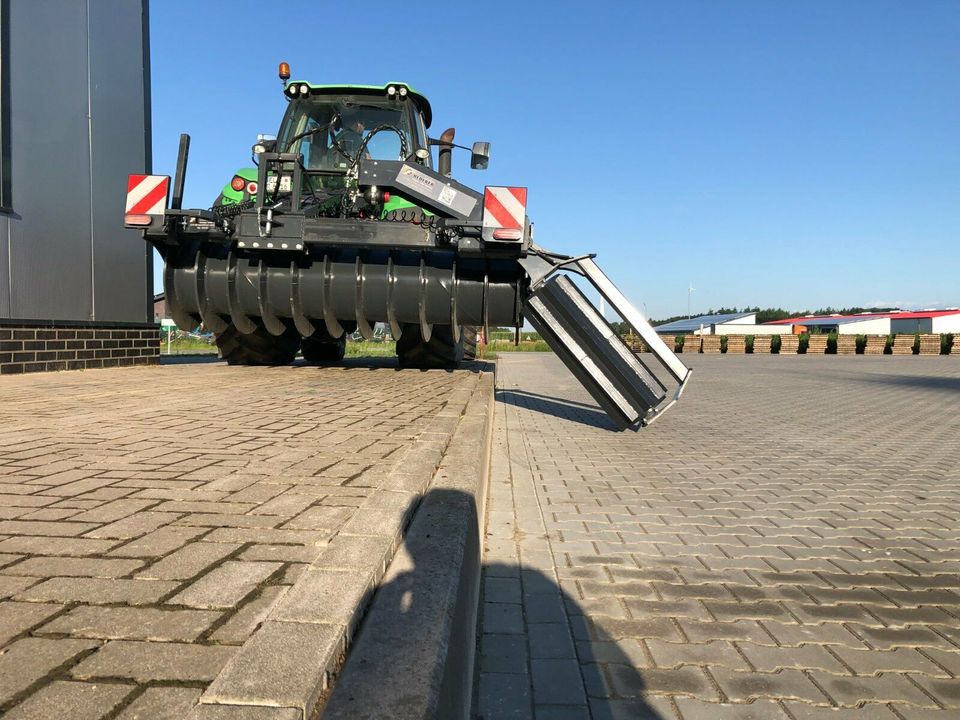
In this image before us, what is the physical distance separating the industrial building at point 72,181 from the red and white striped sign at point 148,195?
1.49 meters

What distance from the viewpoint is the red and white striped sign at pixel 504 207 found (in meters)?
6.90

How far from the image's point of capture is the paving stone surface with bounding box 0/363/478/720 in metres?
1.27

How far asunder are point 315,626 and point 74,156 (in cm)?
916

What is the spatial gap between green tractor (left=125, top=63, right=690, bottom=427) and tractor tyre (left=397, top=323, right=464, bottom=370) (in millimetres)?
1435

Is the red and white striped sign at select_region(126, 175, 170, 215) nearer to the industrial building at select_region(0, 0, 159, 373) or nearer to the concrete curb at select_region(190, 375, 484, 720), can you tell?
the industrial building at select_region(0, 0, 159, 373)

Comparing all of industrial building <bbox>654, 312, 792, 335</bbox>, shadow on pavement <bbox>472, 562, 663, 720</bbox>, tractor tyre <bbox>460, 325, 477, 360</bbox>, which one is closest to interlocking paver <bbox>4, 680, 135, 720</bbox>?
shadow on pavement <bbox>472, 562, 663, 720</bbox>

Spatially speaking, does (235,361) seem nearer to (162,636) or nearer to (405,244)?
(405,244)

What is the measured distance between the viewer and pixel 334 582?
1.66 metres

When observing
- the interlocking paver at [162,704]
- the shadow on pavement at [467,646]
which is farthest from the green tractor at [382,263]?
the interlocking paver at [162,704]

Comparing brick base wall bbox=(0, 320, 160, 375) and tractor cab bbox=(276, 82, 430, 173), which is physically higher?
tractor cab bbox=(276, 82, 430, 173)

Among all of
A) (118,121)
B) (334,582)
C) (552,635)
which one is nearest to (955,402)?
(552,635)

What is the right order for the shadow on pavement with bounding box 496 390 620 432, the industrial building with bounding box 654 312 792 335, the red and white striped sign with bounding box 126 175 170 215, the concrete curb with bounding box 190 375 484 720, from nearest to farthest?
the concrete curb with bounding box 190 375 484 720 → the red and white striped sign with bounding box 126 175 170 215 → the shadow on pavement with bounding box 496 390 620 432 → the industrial building with bounding box 654 312 792 335

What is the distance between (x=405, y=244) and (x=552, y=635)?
551 centimetres

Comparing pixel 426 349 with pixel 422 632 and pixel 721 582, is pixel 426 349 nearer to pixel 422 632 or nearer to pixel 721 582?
pixel 721 582
